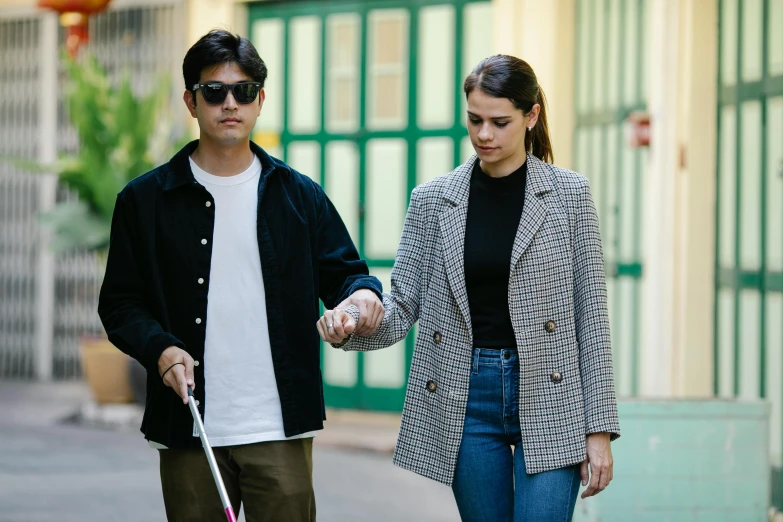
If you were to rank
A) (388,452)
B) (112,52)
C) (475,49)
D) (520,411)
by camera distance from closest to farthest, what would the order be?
(520,411)
(388,452)
(475,49)
(112,52)

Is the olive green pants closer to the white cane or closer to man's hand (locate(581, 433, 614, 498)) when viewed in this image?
the white cane

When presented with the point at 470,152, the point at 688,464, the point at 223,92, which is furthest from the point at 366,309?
the point at 470,152

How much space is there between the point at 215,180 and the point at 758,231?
348 cm

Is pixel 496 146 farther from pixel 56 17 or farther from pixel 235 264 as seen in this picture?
pixel 56 17

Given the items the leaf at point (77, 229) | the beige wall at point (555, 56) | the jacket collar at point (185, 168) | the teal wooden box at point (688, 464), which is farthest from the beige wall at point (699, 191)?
the leaf at point (77, 229)

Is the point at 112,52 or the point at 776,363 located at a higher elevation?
the point at 112,52

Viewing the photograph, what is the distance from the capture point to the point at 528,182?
131 inches

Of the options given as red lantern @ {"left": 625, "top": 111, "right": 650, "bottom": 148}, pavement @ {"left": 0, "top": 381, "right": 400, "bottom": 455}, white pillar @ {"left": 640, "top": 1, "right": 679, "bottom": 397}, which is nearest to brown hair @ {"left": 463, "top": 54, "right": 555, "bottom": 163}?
white pillar @ {"left": 640, "top": 1, "right": 679, "bottom": 397}

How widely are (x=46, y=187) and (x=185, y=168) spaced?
27.5ft

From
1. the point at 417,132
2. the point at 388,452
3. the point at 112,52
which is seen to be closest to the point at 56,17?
the point at 112,52

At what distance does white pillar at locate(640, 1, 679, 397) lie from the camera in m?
6.90

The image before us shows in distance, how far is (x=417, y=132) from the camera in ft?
30.3

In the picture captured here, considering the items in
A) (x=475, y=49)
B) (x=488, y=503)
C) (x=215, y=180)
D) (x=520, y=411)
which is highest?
(x=475, y=49)

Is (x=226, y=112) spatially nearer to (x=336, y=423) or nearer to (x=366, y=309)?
(x=366, y=309)
